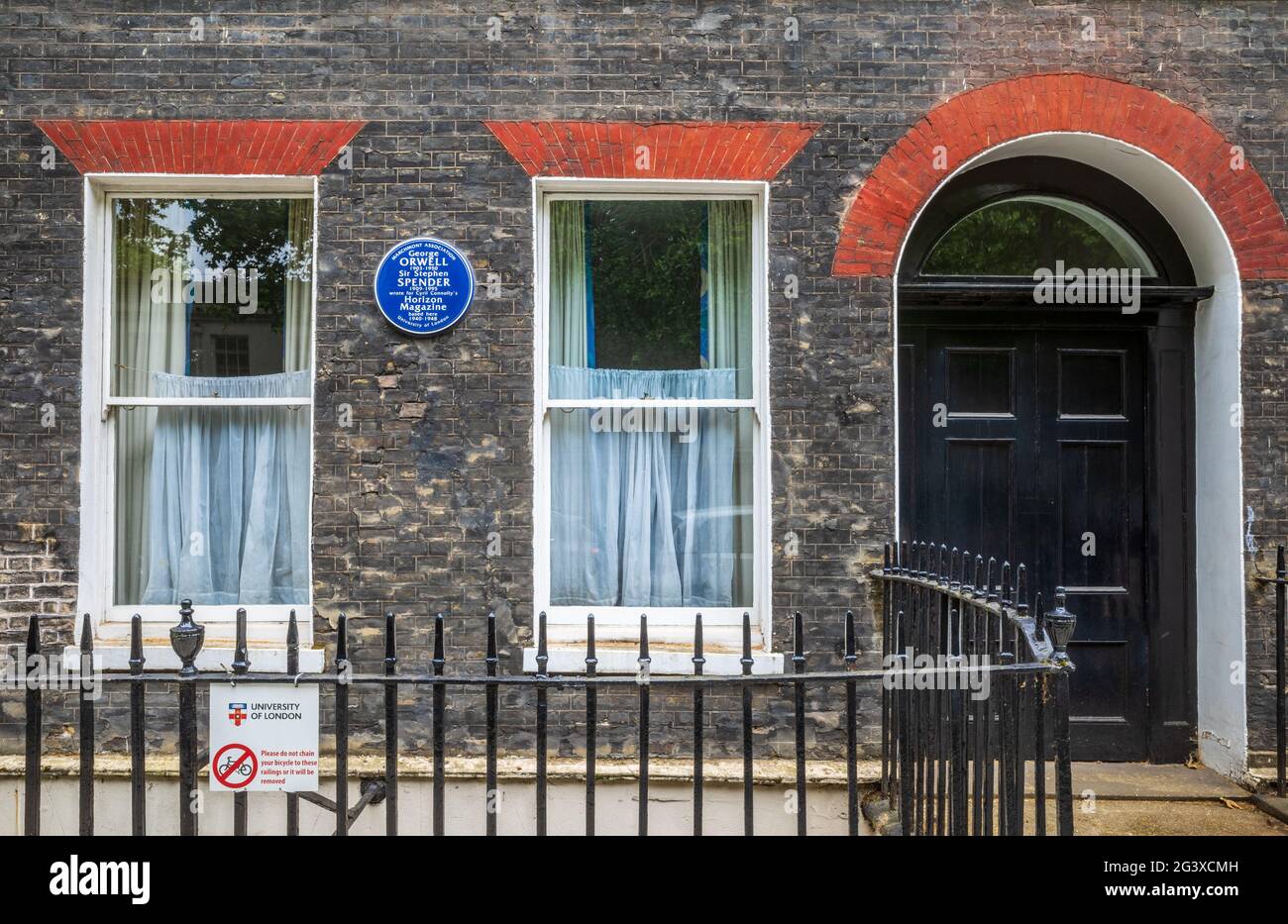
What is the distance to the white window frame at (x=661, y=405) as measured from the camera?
5.30 meters

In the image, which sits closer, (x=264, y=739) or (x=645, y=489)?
(x=264, y=739)

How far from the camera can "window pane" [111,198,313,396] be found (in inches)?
217

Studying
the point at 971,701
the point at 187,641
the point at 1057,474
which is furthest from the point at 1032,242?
→ the point at 187,641

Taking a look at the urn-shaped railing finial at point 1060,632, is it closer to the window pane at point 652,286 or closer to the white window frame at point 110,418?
the window pane at point 652,286

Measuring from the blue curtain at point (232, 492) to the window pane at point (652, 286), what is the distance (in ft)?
5.29

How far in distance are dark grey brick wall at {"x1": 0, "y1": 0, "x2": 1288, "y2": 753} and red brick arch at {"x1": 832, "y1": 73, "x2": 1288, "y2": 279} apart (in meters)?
0.10

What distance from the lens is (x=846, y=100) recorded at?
5320 millimetres

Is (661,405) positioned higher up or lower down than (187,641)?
higher up

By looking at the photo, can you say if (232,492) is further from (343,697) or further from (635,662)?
(343,697)

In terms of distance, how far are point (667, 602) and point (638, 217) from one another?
7.32ft

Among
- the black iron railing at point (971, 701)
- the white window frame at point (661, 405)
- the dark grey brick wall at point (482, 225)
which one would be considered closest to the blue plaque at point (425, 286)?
the dark grey brick wall at point (482, 225)

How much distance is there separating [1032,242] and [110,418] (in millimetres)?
5496

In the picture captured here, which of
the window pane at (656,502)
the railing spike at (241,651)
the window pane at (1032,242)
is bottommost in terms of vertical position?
the railing spike at (241,651)

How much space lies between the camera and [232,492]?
18.1ft
